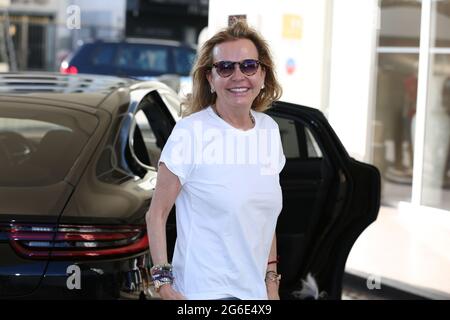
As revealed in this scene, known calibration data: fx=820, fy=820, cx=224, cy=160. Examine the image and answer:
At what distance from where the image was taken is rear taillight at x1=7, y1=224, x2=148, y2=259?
323 cm

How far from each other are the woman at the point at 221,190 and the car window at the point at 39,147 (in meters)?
1.18

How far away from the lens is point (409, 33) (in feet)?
29.2

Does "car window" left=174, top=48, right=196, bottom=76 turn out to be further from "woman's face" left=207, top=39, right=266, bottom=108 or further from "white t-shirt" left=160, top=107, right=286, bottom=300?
"white t-shirt" left=160, top=107, right=286, bottom=300

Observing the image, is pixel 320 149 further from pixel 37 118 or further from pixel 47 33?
pixel 47 33

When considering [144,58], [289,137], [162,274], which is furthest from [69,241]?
[144,58]

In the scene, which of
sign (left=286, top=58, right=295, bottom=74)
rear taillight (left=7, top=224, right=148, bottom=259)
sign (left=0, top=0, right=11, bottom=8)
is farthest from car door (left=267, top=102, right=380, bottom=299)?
sign (left=0, top=0, right=11, bottom=8)

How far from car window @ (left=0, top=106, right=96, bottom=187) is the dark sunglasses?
1248 mm

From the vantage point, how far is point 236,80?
2580 mm

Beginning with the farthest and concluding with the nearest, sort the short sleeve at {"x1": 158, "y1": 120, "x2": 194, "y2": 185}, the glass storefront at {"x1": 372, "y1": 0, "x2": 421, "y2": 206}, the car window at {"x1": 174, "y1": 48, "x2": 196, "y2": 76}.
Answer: the car window at {"x1": 174, "y1": 48, "x2": 196, "y2": 76} → the glass storefront at {"x1": 372, "y1": 0, "x2": 421, "y2": 206} → the short sleeve at {"x1": 158, "y1": 120, "x2": 194, "y2": 185}

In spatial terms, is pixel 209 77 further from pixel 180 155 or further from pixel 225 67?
pixel 180 155

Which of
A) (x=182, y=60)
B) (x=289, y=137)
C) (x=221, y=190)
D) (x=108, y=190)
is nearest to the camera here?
(x=221, y=190)

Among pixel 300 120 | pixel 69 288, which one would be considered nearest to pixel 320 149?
pixel 300 120

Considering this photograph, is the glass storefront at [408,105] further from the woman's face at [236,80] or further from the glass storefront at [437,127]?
the woman's face at [236,80]

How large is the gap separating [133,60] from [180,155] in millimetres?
12115
